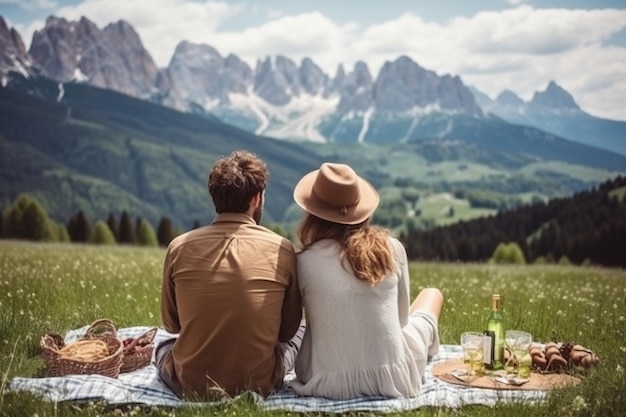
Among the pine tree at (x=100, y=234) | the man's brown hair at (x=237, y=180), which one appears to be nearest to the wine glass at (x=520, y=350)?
the man's brown hair at (x=237, y=180)

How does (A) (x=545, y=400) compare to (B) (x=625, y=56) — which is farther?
Result: (B) (x=625, y=56)

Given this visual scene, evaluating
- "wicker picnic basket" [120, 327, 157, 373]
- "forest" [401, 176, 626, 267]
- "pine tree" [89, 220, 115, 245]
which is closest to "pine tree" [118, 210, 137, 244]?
"pine tree" [89, 220, 115, 245]

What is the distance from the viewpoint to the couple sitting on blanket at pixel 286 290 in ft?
20.1

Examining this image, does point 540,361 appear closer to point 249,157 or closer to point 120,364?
Answer: point 249,157

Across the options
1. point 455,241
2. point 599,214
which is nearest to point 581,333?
point 599,214

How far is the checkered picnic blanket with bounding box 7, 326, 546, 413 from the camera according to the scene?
608 centimetres

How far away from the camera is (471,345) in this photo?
7.05 m

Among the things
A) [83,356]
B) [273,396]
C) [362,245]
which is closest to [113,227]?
[83,356]

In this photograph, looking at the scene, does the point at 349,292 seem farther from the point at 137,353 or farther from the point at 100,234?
the point at 100,234

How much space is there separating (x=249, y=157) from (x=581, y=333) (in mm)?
5513

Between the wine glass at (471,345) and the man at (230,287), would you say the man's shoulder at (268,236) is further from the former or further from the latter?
the wine glass at (471,345)

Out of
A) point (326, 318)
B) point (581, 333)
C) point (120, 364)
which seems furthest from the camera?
point (581, 333)

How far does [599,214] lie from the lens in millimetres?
109312

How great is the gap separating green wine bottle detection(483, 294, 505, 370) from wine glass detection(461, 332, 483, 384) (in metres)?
0.10
